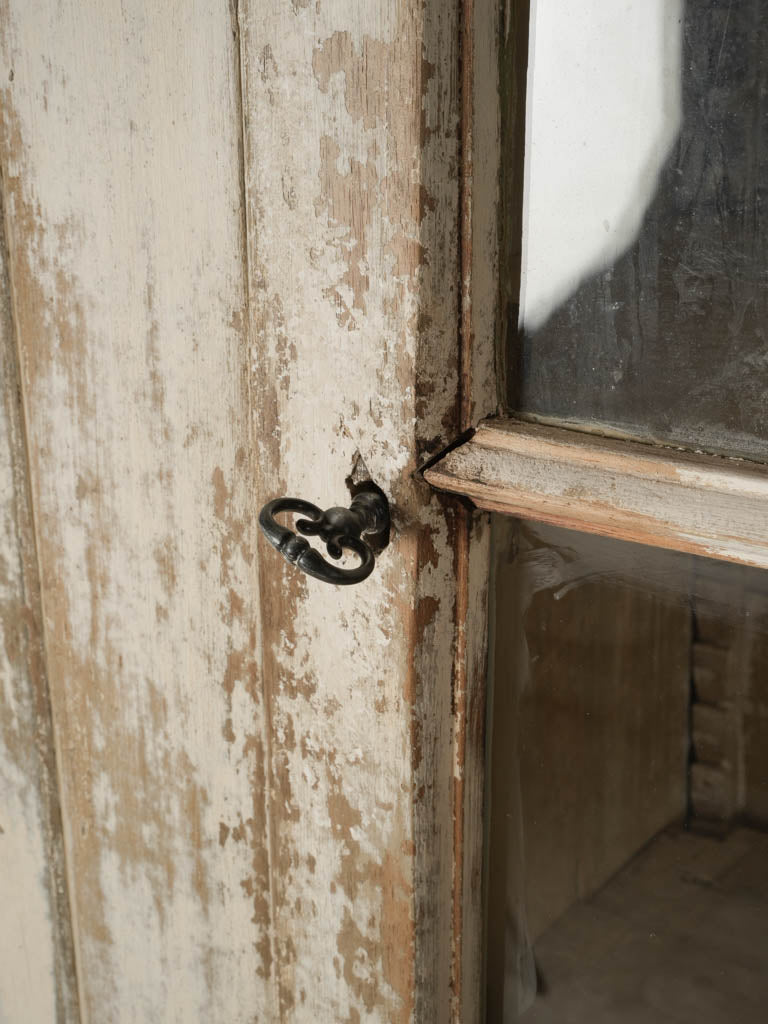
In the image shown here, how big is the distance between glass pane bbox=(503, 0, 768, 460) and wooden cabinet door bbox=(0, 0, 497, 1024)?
1.3 inches

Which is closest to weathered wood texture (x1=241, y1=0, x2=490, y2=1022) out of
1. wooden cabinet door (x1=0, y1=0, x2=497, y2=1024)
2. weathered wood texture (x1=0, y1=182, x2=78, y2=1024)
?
wooden cabinet door (x1=0, y1=0, x2=497, y2=1024)

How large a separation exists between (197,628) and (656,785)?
12.2 inches

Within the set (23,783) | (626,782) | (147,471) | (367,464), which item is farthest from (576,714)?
A: (23,783)

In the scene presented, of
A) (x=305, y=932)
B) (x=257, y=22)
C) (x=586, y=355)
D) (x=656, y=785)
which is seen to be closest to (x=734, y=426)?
(x=586, y=355)

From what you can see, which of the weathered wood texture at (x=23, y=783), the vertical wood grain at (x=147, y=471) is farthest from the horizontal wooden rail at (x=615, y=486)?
the weathered wood texture at (x=23, y=783)

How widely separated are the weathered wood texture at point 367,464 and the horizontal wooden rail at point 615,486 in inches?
1.0

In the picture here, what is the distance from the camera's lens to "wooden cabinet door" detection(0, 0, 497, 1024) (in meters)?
0.51

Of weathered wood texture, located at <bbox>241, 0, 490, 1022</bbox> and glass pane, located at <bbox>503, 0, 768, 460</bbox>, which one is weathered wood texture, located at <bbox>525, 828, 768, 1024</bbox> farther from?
glass pane, located at <bbox>503, 0, 768, 460</bbox>

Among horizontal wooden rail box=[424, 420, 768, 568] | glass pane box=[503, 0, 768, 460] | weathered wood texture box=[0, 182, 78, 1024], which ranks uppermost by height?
glass pane box=[503, 0, 768, 460]

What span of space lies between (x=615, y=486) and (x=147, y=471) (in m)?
0.32

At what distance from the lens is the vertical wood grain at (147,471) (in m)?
0.59

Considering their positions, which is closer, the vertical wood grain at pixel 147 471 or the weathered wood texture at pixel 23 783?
the vertical wood grain at pixel 147 471

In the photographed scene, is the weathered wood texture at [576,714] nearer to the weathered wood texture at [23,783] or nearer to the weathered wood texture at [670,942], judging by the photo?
the weathered wood texture at [670,942]

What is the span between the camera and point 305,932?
66 cm
